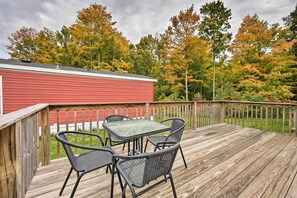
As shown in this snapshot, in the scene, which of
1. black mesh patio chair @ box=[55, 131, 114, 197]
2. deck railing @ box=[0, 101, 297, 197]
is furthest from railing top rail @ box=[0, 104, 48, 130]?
black mesh patio chair @ box=[55, 131, 114, 197]

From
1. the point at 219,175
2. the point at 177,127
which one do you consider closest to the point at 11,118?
the point at 177,127

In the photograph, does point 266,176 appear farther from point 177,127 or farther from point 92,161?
point 92,161

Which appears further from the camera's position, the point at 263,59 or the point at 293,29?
the point at 263,59

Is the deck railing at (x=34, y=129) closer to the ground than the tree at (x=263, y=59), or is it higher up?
closer to the ground

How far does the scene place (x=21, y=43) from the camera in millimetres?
16922

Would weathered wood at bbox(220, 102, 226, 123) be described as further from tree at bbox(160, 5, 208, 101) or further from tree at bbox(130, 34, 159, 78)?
tree at bbox(130, 34, 159, 78)

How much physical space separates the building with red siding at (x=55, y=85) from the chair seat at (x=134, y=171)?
23.6ft

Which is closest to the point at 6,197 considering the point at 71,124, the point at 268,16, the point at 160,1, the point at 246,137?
the point at 246,137

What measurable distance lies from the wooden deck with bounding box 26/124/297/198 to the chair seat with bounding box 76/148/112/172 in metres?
0.42

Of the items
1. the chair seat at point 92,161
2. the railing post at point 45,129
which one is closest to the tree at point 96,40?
the railing post at point 45,129

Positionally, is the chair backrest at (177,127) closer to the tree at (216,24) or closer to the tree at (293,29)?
the tree at (293,29)

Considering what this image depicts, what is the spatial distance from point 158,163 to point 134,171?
336 millimetres

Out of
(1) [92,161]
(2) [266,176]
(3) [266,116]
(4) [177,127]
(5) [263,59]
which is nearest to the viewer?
(1) [92,161]

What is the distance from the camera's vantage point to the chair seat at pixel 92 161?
1602mm
